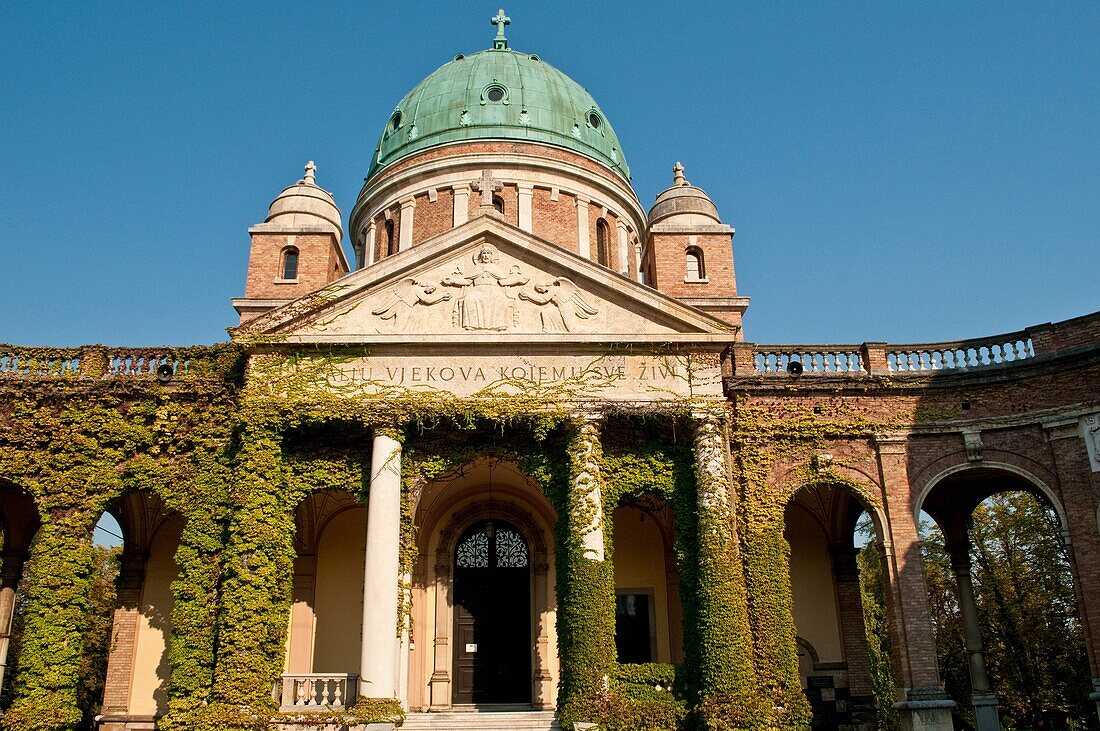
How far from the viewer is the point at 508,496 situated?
81.6 ft

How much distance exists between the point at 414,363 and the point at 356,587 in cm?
704

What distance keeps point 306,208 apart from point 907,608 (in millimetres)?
19592

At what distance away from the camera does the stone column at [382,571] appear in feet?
59.7

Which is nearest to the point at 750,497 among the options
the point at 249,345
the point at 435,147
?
the point at 249,345

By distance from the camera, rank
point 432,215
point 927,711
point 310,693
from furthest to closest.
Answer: point 432,215, point 927,711, point 310,693

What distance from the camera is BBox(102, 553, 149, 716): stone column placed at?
22312mm

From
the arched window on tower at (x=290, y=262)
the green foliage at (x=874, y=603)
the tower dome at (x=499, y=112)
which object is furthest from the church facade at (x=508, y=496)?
the tower dome at (x=499, y=112)

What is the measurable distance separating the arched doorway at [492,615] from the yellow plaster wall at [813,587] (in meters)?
7.16

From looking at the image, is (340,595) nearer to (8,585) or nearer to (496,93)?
(8,585)

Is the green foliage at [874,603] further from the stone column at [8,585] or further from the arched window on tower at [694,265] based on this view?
the stone column at [8,585]

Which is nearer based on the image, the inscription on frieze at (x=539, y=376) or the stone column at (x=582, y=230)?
the inscription on frieze at (x=539, y=376)

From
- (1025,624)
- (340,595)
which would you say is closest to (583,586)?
(340,595)

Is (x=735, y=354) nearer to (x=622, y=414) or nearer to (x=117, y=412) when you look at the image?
(x=622, y=414)

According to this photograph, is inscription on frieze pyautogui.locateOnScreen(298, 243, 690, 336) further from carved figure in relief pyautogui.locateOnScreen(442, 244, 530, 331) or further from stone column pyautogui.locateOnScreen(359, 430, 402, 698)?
stone column pyautogui.locateOnScreen(359, 430, 402, 698)
